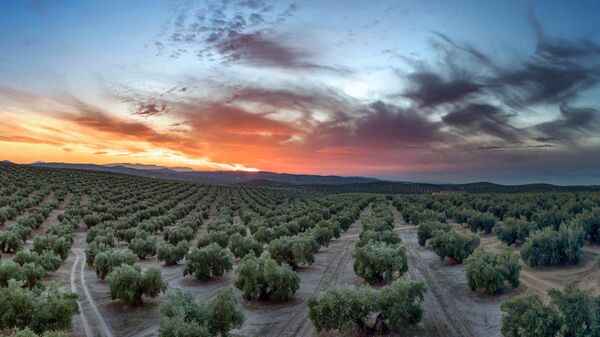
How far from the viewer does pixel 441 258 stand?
1459 inches

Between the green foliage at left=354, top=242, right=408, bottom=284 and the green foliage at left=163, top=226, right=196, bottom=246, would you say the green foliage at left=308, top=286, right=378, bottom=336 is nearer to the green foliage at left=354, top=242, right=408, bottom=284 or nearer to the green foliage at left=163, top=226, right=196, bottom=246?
the green foliage at left=354, top=242, right=408, bottom=284

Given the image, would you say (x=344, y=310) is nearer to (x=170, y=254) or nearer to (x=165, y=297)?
(x=165, y=297)

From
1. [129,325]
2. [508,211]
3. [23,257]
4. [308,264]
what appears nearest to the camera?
[129,325]

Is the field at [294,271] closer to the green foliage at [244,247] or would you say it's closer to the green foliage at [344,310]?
the green foliage at [244,247]

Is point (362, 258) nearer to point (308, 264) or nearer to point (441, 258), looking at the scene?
point (308, 264)

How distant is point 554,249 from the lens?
29203mm

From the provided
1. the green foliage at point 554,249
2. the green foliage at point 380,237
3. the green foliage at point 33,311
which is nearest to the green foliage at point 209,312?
the green foliage at point 33,311

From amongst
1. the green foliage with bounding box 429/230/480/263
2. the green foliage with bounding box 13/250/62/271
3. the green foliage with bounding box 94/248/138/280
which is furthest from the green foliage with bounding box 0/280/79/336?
the green foliage with bounding box 429/230/480/263

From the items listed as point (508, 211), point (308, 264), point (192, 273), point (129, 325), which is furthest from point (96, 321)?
point (508, 211)

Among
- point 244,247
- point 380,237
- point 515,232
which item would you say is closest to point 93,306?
point 244,247

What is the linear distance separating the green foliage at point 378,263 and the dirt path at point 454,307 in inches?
109

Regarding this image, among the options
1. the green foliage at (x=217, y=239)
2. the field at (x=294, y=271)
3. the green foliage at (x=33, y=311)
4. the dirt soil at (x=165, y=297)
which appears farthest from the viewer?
the green foliage at (x=217, y=239)

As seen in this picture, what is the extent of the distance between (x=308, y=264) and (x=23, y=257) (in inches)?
852

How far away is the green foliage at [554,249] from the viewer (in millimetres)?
29109
